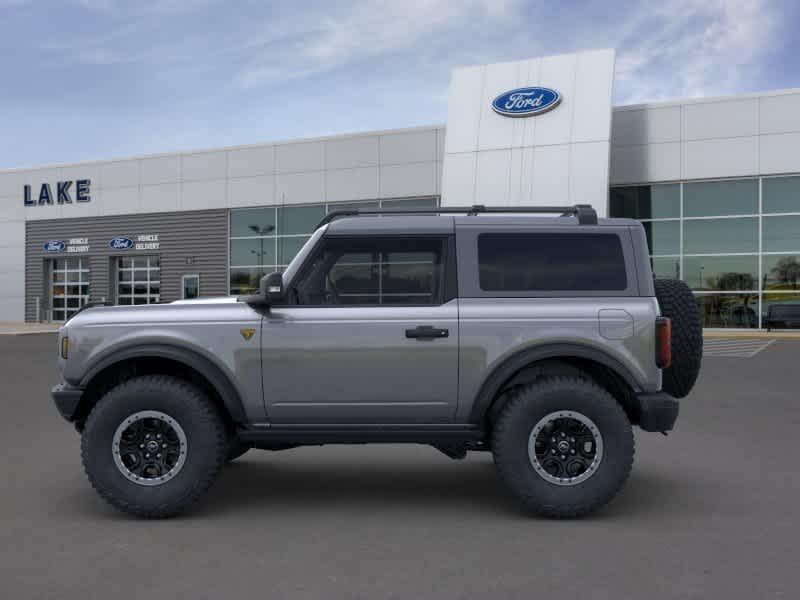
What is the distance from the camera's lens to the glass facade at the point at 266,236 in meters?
33.4

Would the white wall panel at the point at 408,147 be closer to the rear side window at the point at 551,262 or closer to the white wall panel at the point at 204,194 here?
the white wall panel at the point at 204,194

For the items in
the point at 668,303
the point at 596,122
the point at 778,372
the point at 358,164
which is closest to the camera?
the point at 668,303

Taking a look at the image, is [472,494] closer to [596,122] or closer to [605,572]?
[605,572]

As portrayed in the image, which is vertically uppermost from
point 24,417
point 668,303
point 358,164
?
point 358,164

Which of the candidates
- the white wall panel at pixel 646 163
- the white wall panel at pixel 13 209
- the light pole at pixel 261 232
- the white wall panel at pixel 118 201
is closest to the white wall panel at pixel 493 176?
the white wall panel at pixel 646 163

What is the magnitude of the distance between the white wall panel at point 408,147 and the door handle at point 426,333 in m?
26.8

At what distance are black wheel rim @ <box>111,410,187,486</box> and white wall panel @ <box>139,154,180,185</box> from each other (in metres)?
32.8

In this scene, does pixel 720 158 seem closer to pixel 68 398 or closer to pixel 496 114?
pixel 496 114

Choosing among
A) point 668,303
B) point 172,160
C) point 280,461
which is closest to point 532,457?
point 668,303

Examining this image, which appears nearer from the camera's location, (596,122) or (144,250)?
(596,122)

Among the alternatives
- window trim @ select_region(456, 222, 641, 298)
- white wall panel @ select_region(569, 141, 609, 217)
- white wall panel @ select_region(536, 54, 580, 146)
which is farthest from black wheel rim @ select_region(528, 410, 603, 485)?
white wall panel @ select_region(536, 54, 580, 146)

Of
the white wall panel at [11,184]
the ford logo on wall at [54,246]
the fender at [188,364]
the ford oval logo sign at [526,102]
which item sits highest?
the ford oval logo sign at [526,102]

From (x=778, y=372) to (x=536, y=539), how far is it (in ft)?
38.8

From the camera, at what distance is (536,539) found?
477 cm
